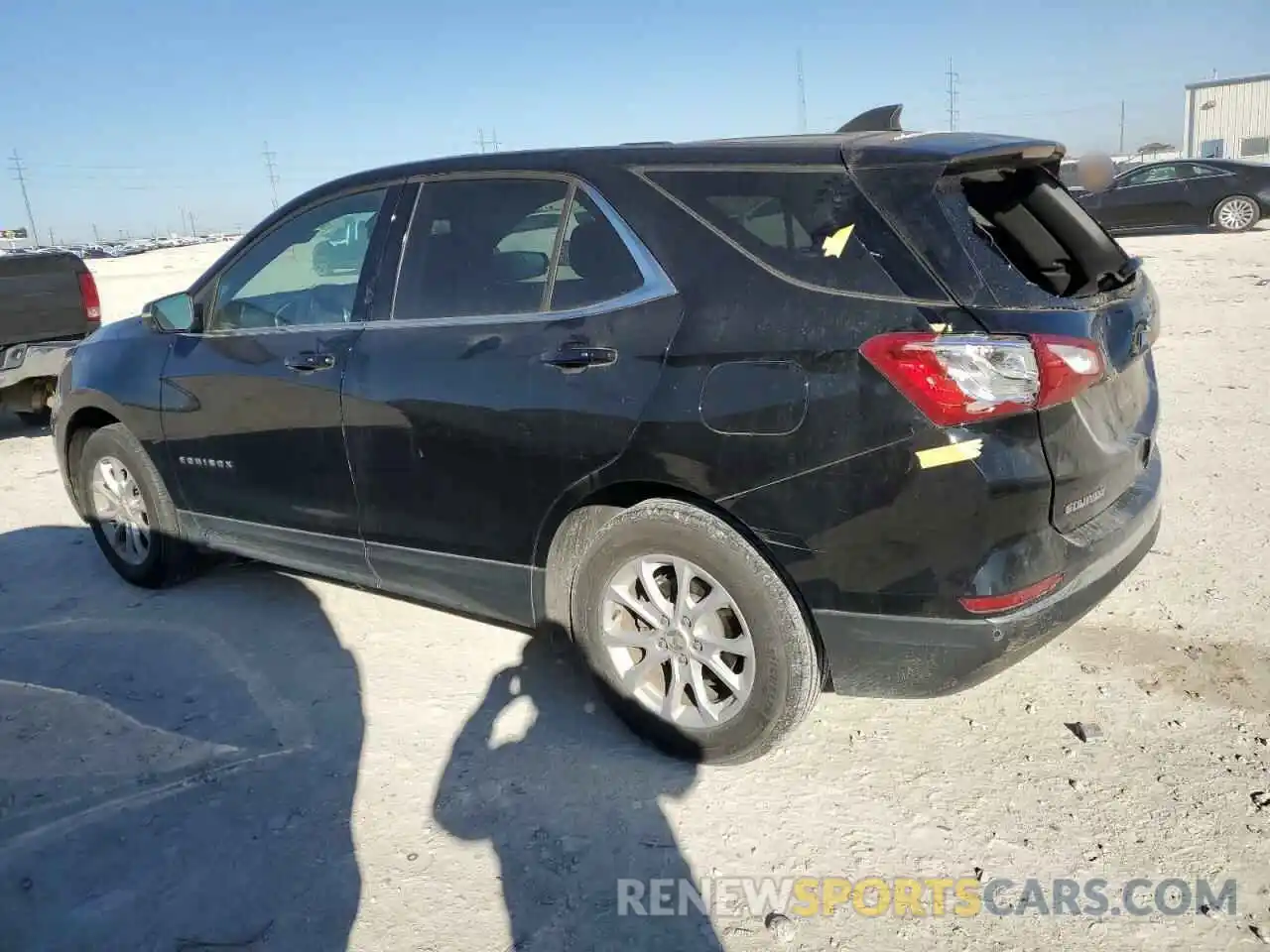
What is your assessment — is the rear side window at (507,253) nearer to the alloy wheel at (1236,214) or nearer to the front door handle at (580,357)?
the front door handle at (580,357)

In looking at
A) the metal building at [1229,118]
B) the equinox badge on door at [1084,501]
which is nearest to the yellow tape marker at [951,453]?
the equinox badge on door at [1084,501]

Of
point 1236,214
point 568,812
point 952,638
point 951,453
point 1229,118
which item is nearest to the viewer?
point 951,453

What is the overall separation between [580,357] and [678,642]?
2.97ft

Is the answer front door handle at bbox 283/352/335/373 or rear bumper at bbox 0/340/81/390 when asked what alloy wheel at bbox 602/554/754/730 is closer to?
front door handle at bbox 283/352/335/373

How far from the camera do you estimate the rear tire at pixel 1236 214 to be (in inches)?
644

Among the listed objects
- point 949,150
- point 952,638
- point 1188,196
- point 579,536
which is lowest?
point 1188,196

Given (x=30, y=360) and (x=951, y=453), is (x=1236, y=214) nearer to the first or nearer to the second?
(x=951, y=453)

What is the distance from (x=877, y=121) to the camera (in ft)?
11.0

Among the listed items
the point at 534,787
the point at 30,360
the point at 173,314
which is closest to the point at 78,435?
the point at 173,314

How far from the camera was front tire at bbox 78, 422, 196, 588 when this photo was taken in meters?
4.42

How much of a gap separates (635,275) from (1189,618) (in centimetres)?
250

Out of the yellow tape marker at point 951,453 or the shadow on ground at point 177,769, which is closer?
the yellow tape marker at point 951,453

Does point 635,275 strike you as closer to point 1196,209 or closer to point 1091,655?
point 1091,655

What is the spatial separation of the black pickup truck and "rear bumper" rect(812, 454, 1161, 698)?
732cm
